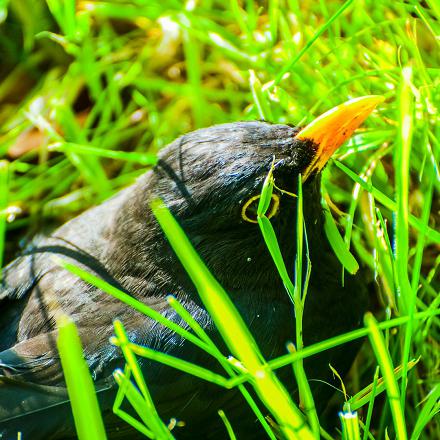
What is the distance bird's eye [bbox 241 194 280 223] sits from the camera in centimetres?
192

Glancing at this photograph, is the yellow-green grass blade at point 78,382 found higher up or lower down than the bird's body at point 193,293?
higher up

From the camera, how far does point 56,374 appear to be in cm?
195

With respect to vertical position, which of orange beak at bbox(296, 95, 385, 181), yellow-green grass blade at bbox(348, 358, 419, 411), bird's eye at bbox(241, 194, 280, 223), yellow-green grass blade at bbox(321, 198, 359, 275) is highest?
orange beak at bbox(296, 95, 385, 181)

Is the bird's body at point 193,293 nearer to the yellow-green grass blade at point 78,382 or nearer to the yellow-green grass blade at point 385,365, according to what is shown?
the yellow-green grass blade at point 385,365

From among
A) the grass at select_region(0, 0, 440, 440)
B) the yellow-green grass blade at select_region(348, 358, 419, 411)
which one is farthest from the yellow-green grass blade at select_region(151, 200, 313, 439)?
the yellow-green grass blade at select_region(348, 358, 419, 411)

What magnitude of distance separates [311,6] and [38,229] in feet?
4.26

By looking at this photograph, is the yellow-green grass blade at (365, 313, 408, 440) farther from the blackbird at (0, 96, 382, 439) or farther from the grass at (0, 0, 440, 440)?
the blackbird at (0, 96, 382, 439)

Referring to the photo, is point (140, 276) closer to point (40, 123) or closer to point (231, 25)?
point (40, 123)

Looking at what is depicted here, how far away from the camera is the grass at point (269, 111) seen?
1887mm

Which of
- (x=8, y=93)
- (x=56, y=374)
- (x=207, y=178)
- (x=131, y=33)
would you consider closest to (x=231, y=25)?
(x=131, y=33)

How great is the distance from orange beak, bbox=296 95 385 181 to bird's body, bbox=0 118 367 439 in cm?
3

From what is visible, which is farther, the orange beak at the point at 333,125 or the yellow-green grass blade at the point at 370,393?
the orange beak at the point at 333,125

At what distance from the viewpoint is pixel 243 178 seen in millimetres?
1899

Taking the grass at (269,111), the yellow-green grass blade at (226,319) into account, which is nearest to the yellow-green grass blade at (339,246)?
the grass at (269,111)
